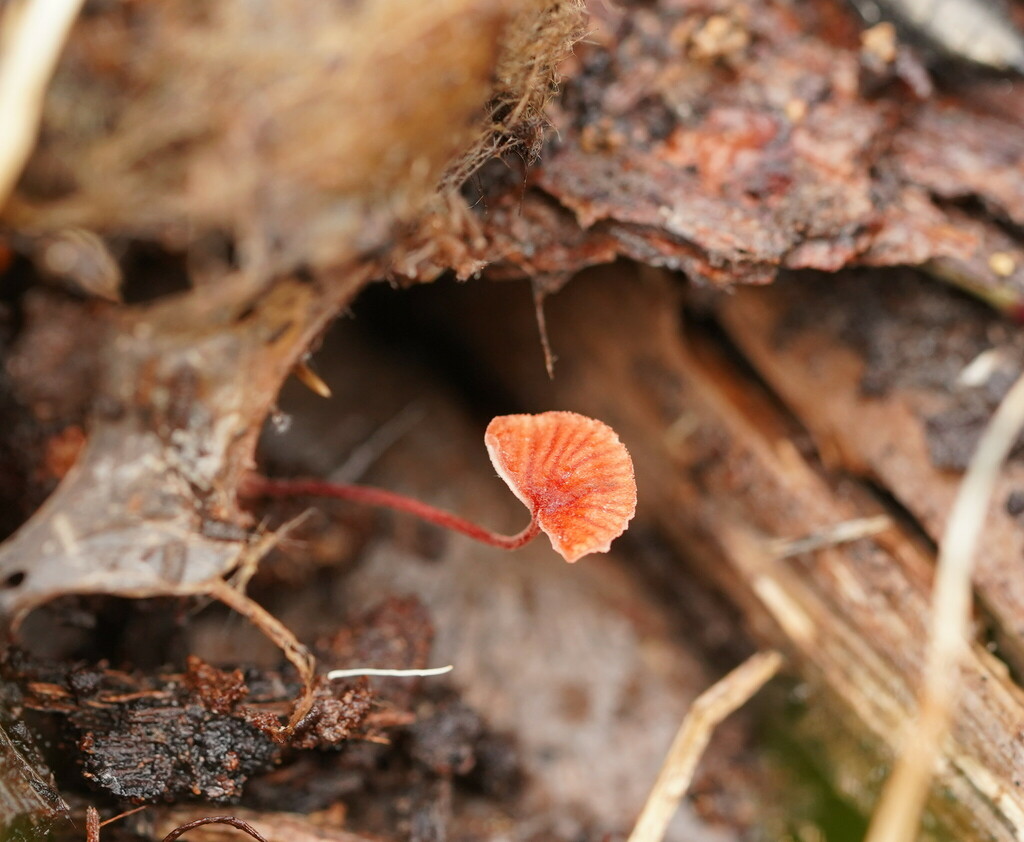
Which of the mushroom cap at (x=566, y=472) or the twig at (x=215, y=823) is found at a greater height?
the mushroom cap at (x=566, y=472)

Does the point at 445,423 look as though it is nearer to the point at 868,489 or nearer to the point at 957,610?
the point at 868,489

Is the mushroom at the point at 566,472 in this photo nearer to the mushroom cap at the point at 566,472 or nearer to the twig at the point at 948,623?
the mushroom cap at the point at 566,472

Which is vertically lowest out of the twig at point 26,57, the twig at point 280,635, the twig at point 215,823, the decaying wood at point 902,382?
the twig at point 215,823

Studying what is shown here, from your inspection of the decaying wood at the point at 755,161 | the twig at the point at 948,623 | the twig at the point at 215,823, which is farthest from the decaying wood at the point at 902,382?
the twig at the point at 215,823

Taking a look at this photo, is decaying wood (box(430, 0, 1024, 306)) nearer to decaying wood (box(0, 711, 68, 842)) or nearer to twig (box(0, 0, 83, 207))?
twig (box(0, 0, 83, 207))

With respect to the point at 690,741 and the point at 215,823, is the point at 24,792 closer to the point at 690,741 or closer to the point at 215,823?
the point at 215,823

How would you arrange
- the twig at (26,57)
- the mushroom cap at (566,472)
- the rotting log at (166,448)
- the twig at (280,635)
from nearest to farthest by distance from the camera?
the twig at (26,57) < the rotting log at (166,448) < the twig at (280,635) < the mushroom cap at (566,472)

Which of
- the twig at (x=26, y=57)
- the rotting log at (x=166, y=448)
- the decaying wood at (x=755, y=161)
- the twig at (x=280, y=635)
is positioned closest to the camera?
the twig at (x=26, y=57)
